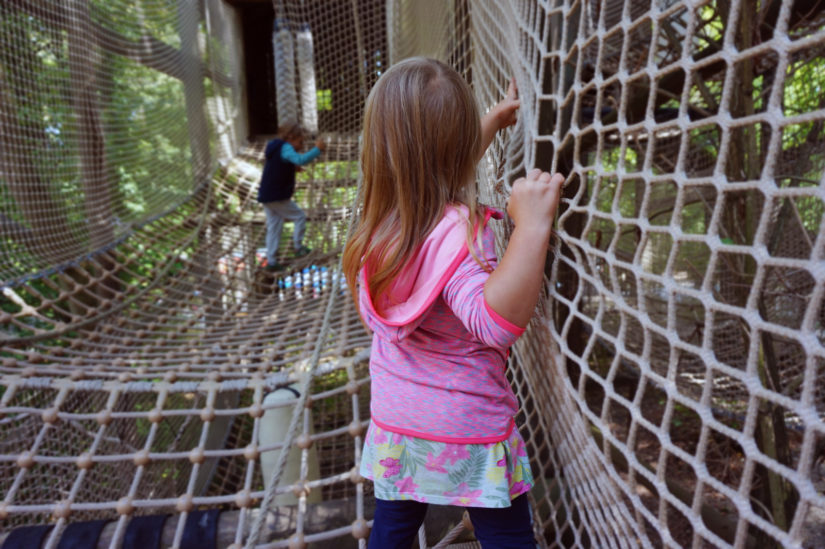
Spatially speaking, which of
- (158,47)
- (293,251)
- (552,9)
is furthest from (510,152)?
(158,47)

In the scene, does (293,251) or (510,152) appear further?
(293,251)

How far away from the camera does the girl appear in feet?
1.67

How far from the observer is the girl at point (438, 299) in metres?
0.51

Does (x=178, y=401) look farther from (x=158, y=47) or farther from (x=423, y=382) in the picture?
(x=423, y=382)

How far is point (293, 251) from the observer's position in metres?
2.69

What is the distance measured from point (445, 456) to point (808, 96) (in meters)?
1.53

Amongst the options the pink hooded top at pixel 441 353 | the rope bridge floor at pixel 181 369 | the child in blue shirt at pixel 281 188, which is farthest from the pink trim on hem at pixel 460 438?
the child in blue shirt at pixel 281 188

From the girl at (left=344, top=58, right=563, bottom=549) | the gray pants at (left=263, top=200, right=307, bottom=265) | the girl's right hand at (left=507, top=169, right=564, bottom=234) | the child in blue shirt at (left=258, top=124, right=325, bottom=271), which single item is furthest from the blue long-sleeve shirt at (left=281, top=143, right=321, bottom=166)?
the girl's right hand at (left=507, top=169, right=564, bottom=234)

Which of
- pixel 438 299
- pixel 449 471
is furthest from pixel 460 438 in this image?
pixel 438 299

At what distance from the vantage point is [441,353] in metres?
0.58

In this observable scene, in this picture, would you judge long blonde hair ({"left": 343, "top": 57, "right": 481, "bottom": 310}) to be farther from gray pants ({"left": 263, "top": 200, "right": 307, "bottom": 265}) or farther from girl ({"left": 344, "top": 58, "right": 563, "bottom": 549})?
gray pants ({"left": 263, "top": 200, "right": 307, "bottom": 265})

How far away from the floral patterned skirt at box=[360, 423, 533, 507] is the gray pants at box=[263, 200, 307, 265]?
2086 millimetres

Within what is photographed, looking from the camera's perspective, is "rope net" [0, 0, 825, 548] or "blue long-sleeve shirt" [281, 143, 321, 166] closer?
"rope net" [0, 0, 825, 548]

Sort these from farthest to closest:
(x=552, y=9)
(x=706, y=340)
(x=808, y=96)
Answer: (x=808, y=96), (x=552, y=9), (x=706, y=340)
